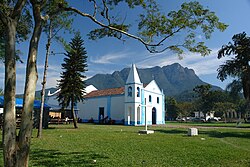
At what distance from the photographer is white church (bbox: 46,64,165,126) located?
3469 cm

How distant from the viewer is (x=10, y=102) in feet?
13.1

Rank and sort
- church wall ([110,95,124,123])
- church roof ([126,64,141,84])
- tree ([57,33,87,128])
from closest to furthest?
1. tree ([57,33,87,128])
2. church roof ([126,64,141,84])
3. church wall ([110,95,124,123])

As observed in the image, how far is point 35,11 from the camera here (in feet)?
15.7

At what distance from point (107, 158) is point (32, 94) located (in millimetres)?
3354

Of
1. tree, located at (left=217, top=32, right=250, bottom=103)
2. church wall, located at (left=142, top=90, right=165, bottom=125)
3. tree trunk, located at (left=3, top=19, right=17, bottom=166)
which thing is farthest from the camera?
church wall, located at (left=142, top=90, right=165, bottom=125)

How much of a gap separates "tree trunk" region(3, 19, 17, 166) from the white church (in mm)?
29981

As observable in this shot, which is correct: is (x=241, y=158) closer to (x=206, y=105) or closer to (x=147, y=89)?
(x=147, y=89)

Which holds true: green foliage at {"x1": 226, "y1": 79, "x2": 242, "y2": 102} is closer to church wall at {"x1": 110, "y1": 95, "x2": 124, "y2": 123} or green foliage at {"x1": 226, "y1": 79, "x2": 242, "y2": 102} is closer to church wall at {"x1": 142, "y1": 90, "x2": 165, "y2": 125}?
church wall at {"x1": 142, "y1": 90, "x2": 165, "y2": 125}

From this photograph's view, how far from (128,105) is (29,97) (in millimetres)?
30901

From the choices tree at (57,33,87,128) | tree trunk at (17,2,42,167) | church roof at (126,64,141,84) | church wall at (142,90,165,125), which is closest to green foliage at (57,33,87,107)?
tree at (57,33,87,128)

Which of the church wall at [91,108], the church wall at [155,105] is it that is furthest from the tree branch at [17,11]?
the church wall at [91,108]

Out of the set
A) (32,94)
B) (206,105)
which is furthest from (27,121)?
(206,105)

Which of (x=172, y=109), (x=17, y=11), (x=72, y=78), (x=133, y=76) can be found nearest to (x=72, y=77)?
(x=72, y=78)

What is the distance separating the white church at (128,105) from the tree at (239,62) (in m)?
16.5
